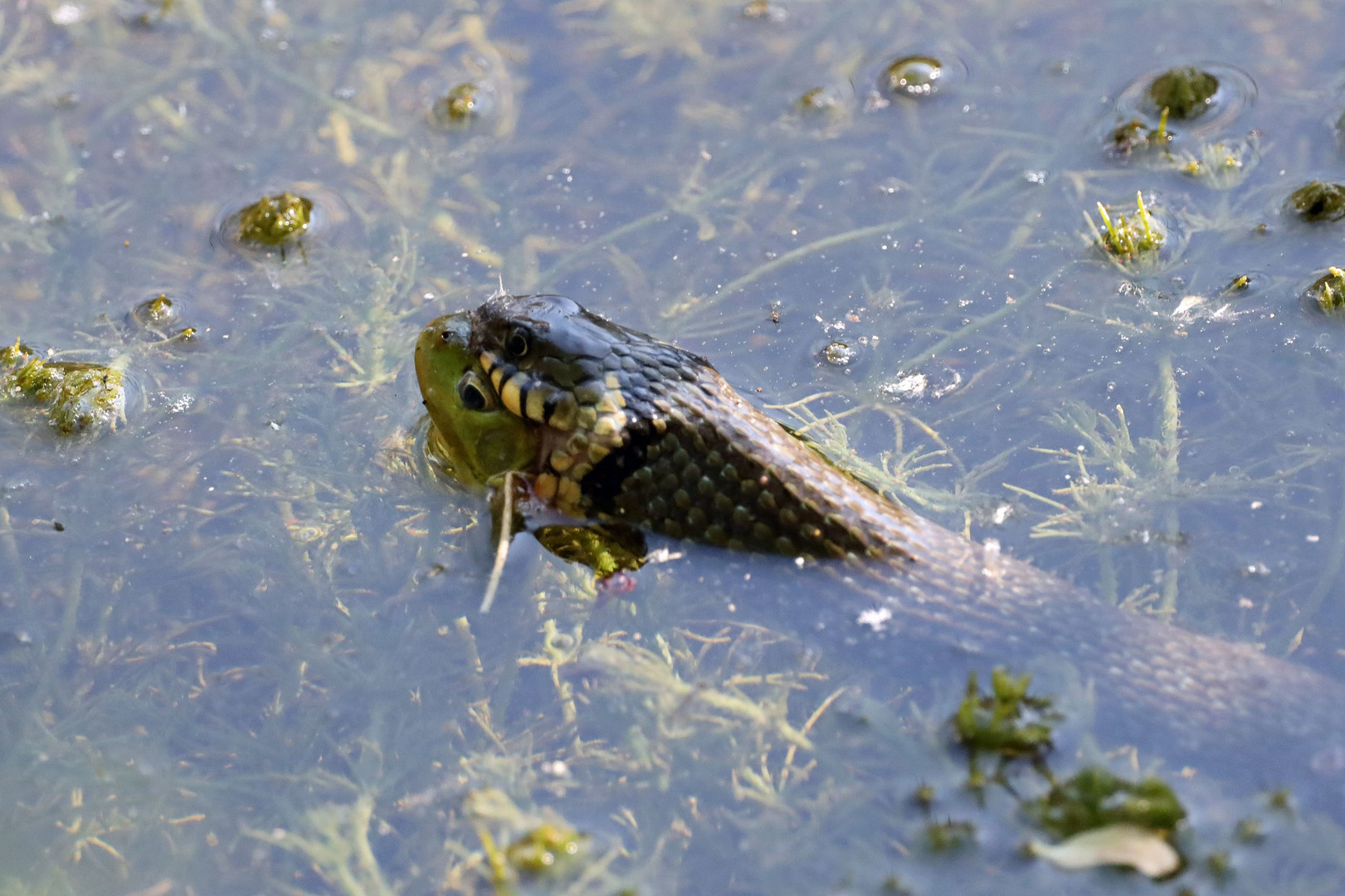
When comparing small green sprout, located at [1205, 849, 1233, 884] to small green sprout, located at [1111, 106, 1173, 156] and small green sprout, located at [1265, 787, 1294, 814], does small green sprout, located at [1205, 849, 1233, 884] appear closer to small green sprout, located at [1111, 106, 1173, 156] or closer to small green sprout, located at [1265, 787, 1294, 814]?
small green sprout, located at [1265, 787, 1294, 814]

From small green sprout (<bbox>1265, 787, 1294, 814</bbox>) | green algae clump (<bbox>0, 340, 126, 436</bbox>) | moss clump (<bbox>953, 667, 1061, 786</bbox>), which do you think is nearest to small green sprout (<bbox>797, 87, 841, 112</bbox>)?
moss clump (<bbox>953, 667, 1061, 786</bbox>)

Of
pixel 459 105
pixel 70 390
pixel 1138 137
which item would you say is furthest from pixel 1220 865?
pixel 459 105

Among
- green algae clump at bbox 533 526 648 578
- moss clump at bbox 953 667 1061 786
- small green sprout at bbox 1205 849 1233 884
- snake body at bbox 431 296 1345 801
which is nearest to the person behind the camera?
small green sprout at bbox 1205 849 1233 884

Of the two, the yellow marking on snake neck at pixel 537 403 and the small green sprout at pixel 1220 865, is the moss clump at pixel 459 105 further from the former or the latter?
the small green sprout at pixel 1220 865

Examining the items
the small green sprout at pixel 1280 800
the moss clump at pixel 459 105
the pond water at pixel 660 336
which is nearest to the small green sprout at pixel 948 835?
the pond water at pixel 660 336

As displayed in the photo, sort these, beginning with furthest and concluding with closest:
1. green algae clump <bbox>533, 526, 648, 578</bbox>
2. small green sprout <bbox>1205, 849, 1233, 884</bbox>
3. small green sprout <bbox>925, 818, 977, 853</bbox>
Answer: green algae clump <bbox>533, 526, 648, 578</bbox>, small green sprout <bbox>925, 818, 977, 853</bbox>, small green sprout <bbox>1205, 849, 1233, 884</bbox>

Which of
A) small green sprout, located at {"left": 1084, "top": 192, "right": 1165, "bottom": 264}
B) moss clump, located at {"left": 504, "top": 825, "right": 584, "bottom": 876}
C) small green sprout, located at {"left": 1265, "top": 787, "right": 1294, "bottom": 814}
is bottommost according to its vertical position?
moss clump, located at {"left": 504, "top": 825, "right": 584, "bottom": 876}
